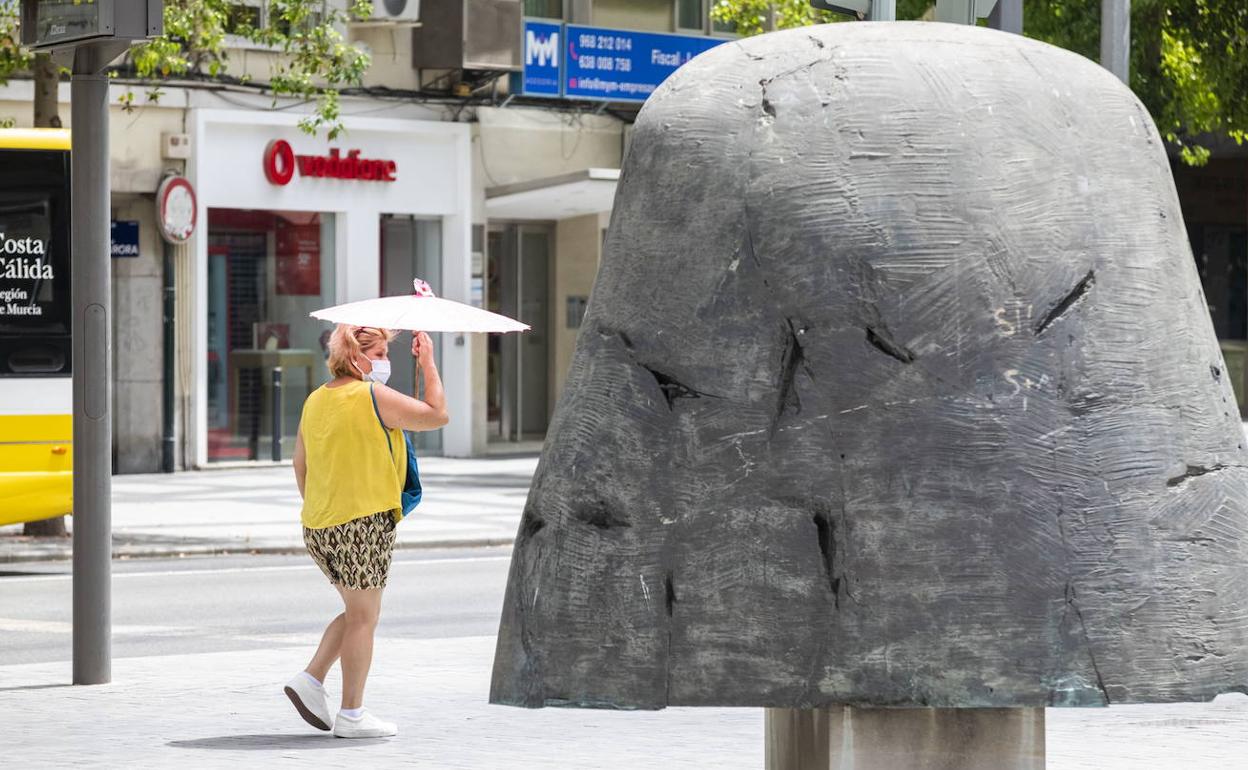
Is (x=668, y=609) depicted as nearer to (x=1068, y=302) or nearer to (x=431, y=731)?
(x=1068, y=302)

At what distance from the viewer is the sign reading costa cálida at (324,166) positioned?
26203 millimetres

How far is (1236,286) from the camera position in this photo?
38.4 meters

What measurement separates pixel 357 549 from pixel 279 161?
726 inches

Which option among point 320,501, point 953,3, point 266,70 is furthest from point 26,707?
point 266,70

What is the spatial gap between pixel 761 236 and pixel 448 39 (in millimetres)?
24402

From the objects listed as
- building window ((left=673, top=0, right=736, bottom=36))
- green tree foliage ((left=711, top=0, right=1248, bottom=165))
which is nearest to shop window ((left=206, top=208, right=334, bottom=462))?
building window ((left=673, top=0, right=736, bottom=36))

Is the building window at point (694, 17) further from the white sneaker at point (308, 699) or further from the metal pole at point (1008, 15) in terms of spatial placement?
the white sneaker at point (308, 699)

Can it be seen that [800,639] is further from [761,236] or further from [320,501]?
[320,501]

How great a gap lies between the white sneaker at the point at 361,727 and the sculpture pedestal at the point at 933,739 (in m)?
4.72

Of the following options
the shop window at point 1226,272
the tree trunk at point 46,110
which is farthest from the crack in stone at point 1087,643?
the shop window at point 1226,272

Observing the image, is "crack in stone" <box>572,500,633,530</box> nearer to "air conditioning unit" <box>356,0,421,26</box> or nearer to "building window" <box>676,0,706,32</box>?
"air conditioning unit" <box>356,0,421,26</box>

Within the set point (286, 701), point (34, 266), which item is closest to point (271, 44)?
point (34, 266)

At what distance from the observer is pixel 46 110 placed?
1822 cm

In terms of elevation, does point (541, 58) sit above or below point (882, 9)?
above
